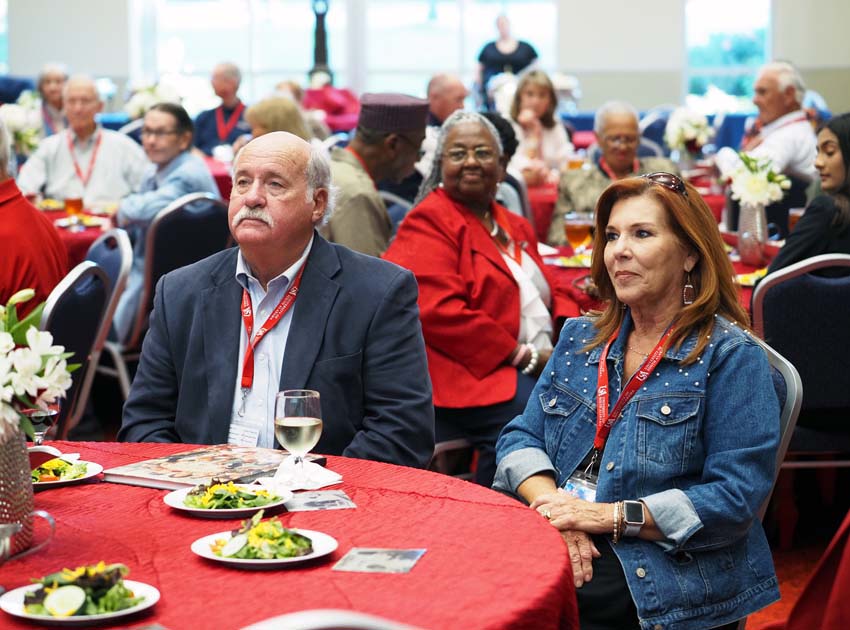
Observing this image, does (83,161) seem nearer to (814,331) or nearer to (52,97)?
(52,97)

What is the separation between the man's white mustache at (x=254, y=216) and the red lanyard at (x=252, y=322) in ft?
0.44

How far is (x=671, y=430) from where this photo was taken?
7.29 feet

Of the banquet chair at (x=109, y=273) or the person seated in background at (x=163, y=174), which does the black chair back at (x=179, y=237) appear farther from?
the banquet chair at (x=109, y=273)

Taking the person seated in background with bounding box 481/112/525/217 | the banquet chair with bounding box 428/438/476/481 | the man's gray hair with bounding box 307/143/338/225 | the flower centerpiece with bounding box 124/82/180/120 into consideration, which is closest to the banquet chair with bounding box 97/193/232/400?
the person seated in background with bounding box 481/112/525/217

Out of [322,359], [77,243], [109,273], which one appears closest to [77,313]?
[109,273]

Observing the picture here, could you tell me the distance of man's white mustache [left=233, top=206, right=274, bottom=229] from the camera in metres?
2.60

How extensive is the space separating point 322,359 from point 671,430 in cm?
74

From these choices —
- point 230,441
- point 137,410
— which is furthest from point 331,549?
point 137,410

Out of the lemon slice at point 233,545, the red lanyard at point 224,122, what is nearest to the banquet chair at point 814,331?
the lemon slice at point 233,545

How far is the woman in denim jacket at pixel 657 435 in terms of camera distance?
215 centimetres

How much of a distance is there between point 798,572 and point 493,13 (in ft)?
40.3

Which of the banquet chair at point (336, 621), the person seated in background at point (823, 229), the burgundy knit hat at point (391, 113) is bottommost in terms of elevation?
the banquet chair at point (336, 621)

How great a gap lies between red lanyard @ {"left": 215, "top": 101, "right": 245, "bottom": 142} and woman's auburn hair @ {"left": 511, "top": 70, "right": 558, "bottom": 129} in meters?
3.15

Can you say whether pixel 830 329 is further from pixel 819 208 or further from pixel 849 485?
pixel 849 485
